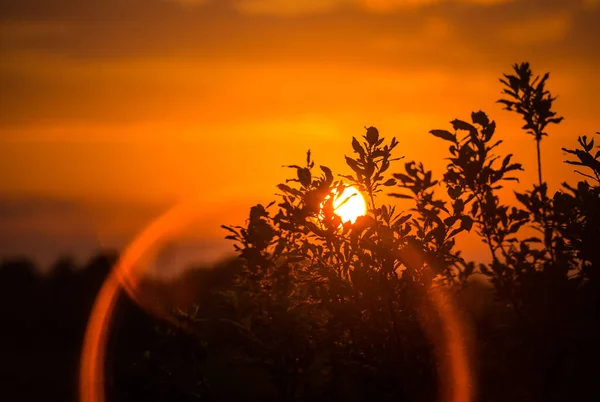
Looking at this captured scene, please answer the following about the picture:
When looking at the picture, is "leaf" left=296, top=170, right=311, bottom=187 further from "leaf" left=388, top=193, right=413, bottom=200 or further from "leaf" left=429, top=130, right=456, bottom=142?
"leaf" left=429, top=130, right=456, bottom=142

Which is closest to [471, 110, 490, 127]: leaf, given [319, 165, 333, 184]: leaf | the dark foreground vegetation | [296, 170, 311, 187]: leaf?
Result: the dark foreground vegetation

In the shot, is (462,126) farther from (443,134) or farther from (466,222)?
(466,222)

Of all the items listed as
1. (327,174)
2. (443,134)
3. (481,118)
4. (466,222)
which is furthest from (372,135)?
(466,222)

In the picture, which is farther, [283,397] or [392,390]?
[283,397]

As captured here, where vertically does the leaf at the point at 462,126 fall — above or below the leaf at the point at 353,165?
below

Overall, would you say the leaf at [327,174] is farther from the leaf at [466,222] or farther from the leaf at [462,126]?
the leaf at [466,222]

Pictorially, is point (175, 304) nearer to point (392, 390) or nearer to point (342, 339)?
point (342, 339)

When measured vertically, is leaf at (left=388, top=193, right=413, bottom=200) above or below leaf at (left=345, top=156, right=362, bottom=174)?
below

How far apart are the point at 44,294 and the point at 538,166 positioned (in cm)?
4452

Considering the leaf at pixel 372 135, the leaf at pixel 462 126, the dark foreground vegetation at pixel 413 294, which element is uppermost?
the leaf at pixel 372 135

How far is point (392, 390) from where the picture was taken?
6.82m

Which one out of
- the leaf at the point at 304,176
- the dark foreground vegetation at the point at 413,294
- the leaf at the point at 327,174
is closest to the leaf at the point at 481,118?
the dark foreground vegetation at the point at 413,294

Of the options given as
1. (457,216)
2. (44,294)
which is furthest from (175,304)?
(44,294)

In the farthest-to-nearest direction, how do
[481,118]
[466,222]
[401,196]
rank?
[401,196] < [481,118] < [466,222]
